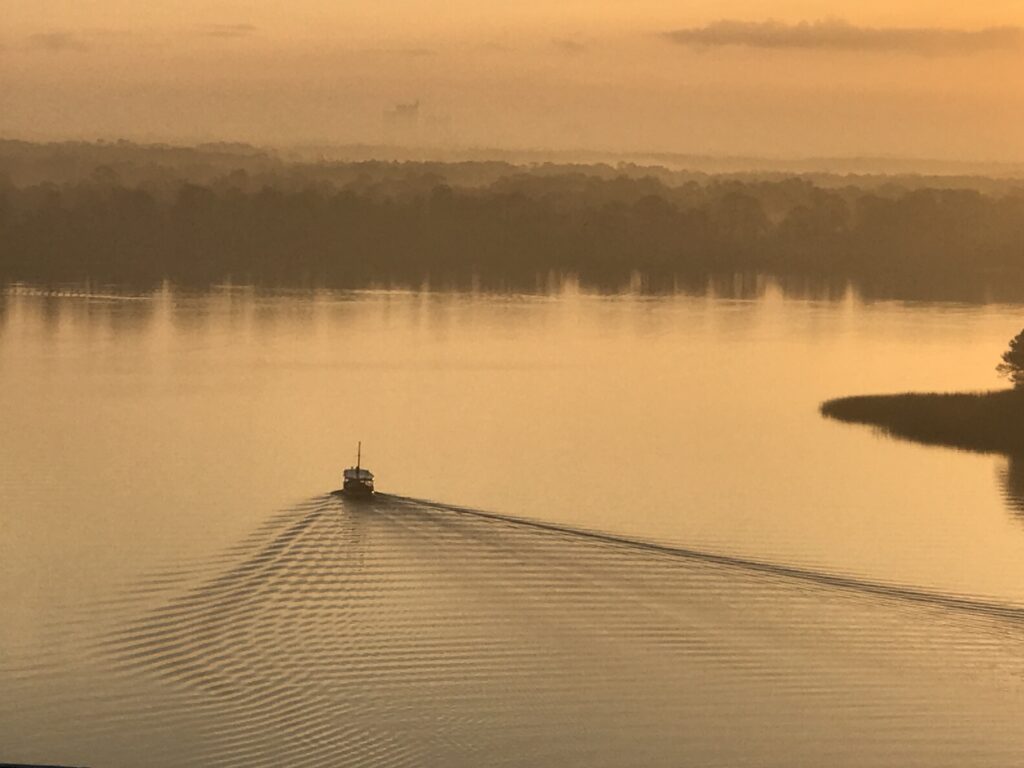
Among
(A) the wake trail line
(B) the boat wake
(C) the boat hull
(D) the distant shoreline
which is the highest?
(D) the distant shoreline

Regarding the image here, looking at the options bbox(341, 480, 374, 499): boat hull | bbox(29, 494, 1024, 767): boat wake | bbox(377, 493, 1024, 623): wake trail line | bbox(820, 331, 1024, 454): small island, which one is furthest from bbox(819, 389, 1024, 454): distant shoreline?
bbox(341, 480, 374, 499): boat hull

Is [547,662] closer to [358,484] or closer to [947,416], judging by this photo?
[358,484]

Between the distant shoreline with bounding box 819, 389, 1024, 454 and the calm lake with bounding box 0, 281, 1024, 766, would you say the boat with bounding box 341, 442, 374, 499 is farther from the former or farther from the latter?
the distant shoreline with bounding box 819, 389, 1024, 454

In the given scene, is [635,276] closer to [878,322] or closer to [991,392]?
[878,322]

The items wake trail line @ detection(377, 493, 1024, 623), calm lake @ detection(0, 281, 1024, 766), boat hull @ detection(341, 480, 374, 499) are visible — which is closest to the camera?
calm lake @ detection(0, 281, 1024, 766)

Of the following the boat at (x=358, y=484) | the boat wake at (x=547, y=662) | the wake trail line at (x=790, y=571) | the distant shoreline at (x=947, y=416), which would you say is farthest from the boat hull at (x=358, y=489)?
the distant shoreline at (x=947, y=416)

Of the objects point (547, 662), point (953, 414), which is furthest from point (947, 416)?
point (547, 662)
